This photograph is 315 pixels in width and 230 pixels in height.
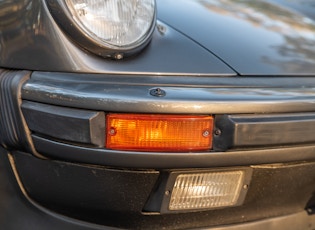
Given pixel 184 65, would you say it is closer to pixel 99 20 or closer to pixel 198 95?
pixel 198 95

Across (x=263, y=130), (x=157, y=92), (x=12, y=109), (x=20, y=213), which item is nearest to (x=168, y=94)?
(x=157, y=92)

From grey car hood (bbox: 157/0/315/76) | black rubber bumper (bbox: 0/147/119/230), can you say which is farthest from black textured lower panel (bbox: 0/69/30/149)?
grey car hood (bbox: 157/0/315/76)

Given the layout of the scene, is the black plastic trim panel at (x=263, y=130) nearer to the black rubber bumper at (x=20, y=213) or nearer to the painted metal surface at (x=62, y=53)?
the painted metal surface at (x=62, y=53)


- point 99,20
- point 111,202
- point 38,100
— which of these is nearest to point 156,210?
point 111,202

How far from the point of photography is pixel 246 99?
4.42ft

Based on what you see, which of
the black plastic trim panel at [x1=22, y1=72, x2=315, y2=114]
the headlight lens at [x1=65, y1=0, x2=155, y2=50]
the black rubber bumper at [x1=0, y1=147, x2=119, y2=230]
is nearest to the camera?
the black plastic trim panel at [x1=22, y1=72, x2=315, y2=114]

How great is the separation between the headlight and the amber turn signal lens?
0.23 m

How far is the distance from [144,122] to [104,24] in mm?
320

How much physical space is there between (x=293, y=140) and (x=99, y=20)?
65 cm

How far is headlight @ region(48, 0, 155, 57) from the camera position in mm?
1387

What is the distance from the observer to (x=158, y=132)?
1326 mm

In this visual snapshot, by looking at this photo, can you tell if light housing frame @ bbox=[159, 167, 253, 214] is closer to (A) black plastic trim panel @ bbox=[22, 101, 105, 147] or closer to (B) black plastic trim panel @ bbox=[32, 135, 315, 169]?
(B) black plastic trim panel @ bbox=[32, 135, 315, 169]

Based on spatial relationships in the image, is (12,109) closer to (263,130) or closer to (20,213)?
(20,213)

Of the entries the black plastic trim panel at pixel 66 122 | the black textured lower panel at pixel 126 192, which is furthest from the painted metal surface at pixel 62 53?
the black textured lower panel at pixel 126 192
